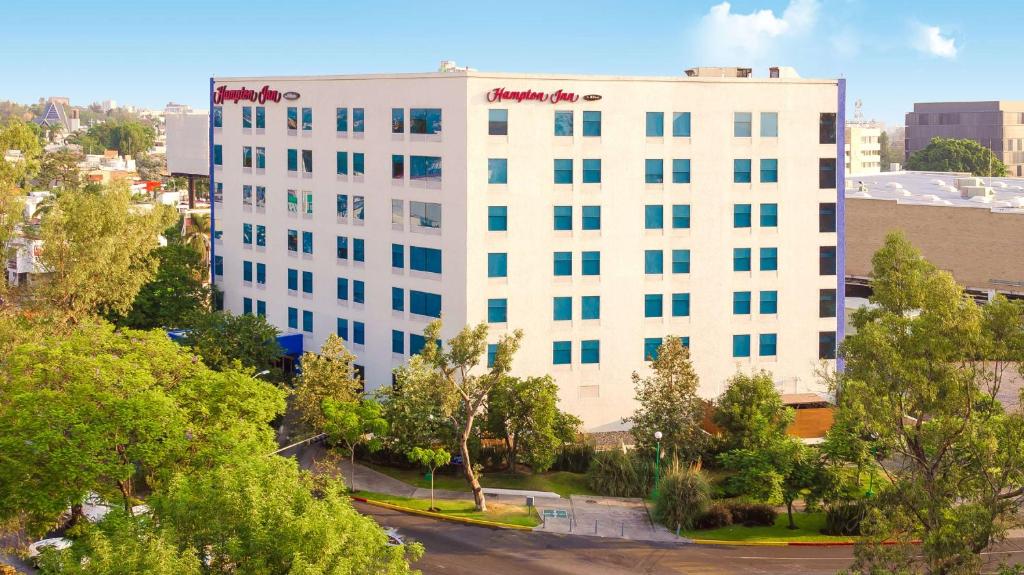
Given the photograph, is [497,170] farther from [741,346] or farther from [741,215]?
[741,346]

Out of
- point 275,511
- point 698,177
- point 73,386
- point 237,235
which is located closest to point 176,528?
point 275,511

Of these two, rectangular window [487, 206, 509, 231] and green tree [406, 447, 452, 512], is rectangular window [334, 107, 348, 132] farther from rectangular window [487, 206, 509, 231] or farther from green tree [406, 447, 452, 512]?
green tree [406, 447, 452, 512]

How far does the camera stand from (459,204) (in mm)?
73750

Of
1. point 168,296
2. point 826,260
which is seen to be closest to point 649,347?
point 826,260

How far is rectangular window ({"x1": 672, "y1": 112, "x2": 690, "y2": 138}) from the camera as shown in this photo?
76000 millimetres

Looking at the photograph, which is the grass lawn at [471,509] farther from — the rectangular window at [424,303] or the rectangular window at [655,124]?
the rectangular window at [655,124]

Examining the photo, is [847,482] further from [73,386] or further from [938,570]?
[73,386]

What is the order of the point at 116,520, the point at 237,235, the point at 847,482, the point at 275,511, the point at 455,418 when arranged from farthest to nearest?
the point at 237,235
the point at 455,418
the point at 847,482
the point at 116,520
the point at 275,511

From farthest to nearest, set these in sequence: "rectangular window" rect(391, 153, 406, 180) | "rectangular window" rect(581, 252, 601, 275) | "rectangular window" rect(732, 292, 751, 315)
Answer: "rectangular window" rect(732, 292, 751, 315) → "rectangular window" rect(391, 153, 406, 180) → "rectangular window" rect(581, 252, 601, 275)

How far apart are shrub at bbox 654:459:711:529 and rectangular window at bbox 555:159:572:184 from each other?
21406 mm

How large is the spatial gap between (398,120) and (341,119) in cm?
585

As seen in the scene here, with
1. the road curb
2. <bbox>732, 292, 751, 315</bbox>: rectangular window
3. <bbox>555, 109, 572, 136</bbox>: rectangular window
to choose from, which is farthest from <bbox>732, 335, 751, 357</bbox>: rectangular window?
the road curb

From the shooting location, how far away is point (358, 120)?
262 ft

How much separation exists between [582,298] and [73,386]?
3624 centimetres
